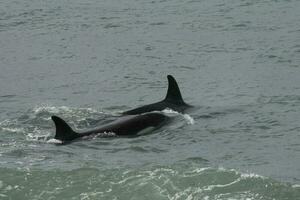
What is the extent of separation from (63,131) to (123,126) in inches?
56.0

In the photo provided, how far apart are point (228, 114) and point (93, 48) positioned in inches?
412

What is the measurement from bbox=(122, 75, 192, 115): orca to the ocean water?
1.54 ft

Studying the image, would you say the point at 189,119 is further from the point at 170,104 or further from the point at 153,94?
the point at 153,94

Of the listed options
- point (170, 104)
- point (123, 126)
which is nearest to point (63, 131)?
point (123, 126)

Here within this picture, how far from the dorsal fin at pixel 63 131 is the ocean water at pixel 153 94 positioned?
35 cm

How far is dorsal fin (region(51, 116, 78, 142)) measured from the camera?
57.9 feet

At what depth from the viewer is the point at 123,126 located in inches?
727

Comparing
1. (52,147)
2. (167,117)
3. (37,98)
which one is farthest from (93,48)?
(52,147)

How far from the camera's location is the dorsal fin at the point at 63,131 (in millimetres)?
17656

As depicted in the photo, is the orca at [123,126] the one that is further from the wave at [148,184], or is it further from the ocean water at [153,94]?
the wave at [148,184]

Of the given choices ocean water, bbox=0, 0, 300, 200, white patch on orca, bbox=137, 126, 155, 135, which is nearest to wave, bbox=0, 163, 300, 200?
ocean water, bbox=0, 0, 300, 200

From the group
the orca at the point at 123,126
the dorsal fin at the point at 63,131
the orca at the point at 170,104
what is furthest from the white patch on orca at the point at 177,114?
the dorsal fin at the point at 63,131

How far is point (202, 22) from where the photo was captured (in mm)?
31750

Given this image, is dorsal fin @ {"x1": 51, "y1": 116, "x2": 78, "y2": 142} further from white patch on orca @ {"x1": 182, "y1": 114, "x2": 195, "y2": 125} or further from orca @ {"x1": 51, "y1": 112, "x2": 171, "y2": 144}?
white patch on orca @ {"x1": 182, "y1": 114, "x2": 195, "y2": 125}
